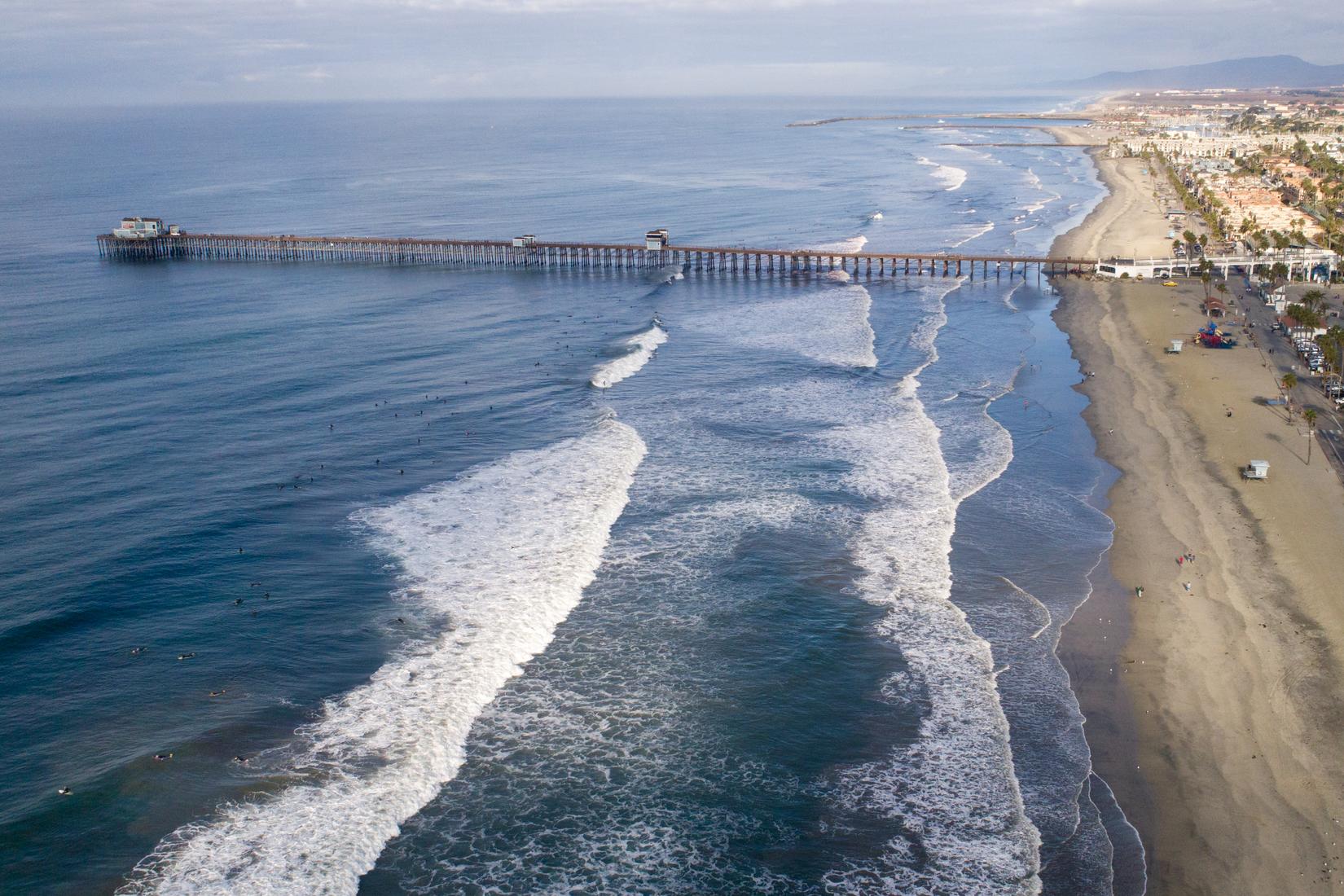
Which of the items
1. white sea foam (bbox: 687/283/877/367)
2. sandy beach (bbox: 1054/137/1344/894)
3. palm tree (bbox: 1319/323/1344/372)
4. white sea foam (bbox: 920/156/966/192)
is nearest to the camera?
sandy beach (bbox: 1054/137/1344/894)

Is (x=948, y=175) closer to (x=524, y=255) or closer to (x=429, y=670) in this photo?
(x=524, y=255)

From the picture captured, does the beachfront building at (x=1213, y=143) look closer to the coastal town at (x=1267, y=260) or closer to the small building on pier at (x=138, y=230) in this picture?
the coastal town at (x=1267, y=260)

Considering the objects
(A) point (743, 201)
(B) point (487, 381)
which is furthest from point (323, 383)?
(A) point (743, 201)

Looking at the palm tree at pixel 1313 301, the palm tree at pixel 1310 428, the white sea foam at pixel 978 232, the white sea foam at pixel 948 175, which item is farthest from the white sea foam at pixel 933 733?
the white sea foam at pixel 948 175

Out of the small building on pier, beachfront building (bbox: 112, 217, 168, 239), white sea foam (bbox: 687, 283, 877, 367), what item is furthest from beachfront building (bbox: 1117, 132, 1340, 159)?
beachfront building (bbox: 112, 217, 168, 239)

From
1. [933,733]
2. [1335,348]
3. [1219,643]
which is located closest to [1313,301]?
[1335,348]

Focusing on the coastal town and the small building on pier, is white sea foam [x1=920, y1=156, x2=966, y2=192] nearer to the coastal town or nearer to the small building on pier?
the coastal town
